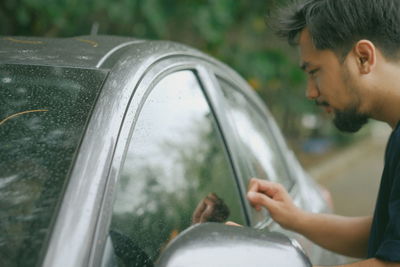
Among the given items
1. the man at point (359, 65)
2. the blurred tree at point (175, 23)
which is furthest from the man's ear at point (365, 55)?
the blurred tree at point (175, 23)

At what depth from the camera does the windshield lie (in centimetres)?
126

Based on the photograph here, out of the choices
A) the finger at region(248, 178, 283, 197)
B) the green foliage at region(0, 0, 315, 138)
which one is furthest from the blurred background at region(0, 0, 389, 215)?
the finger at region(248, 178, 283, 197)

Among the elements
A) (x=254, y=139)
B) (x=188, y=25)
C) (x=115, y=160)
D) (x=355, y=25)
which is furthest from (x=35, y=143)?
(x=188, y=25)

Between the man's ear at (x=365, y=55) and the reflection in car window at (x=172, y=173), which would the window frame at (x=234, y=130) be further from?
the man's ear at (x=365, y=55)

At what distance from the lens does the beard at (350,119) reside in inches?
73.7

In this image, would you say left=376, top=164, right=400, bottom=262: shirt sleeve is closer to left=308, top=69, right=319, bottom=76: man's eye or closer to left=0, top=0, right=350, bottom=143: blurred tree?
left=308, top=69, right=319, bottom=76: man's eye

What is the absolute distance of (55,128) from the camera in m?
1.48

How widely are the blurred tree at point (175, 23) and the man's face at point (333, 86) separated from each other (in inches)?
69.4

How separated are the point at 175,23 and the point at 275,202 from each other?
319 cm

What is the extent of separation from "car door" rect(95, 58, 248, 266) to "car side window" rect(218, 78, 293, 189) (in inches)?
9.2

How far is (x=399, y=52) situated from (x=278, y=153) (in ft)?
4.30

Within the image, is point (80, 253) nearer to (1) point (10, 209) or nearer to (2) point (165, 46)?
(1) point (10, 209)

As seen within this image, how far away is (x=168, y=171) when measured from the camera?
180cm

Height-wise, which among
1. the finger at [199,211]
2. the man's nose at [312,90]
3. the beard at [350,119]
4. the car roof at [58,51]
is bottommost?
the finger at [199,211]
